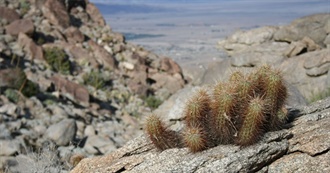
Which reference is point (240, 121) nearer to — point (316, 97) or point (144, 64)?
point (316, 97)

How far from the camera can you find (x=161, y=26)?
16800 cm

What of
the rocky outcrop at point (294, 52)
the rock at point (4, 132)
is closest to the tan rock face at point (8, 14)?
the rocky outcrop at point (294, 52)

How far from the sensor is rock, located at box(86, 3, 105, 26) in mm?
27781

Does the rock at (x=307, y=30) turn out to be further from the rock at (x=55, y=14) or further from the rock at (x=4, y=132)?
the rock at (x=55, y=14)

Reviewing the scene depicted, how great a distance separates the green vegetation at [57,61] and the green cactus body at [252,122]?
15.4 m

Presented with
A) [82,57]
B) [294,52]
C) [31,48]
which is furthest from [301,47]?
[31,48]

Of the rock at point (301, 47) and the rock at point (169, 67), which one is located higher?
the rock at point (301, 47)

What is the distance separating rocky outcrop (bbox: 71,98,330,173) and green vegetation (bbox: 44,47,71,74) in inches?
568

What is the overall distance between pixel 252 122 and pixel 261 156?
1.18ft

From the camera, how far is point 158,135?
18.5ft

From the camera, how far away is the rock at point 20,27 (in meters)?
20.6

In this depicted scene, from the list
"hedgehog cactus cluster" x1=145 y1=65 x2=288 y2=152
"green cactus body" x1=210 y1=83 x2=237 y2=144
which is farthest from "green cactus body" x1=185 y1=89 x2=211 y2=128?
"green cactus body" x1=210 y1=83 x2=237 y2=144

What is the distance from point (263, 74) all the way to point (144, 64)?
1799 centimetres

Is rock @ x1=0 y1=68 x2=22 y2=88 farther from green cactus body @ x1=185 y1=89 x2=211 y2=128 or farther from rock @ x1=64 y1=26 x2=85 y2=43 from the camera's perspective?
green cactus body @ x1=185 y1=89 x2=211 y2=128
